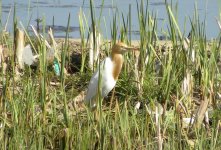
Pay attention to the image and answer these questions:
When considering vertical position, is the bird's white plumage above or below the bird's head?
below

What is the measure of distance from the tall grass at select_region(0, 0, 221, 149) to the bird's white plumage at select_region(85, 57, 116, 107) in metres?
0.10

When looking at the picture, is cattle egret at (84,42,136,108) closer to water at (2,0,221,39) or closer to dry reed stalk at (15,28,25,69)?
dry reed stalk at (15,28,25,69)

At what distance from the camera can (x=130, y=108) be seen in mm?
4164

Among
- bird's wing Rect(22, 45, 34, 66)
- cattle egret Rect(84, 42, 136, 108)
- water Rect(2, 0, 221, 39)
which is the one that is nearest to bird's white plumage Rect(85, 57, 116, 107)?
cattle egret Rect(84, 42, 136, 108)

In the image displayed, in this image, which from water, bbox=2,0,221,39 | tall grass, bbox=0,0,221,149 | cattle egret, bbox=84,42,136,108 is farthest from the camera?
water, bbox=2,0,221,39

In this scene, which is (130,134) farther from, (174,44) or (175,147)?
(174,44)

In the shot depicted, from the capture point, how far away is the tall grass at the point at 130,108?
3586 millimetres

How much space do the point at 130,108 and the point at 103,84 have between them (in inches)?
25.2

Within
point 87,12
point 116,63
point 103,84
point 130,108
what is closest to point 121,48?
point 116,63

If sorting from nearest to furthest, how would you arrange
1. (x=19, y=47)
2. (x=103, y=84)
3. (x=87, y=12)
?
1. (x=103, y=84)
2. (x=19, y=47)
3. (x=87, y=12)

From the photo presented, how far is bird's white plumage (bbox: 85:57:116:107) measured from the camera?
4621 millimetres

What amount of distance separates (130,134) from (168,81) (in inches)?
31.8

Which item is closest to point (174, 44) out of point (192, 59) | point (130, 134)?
point (192, 59)

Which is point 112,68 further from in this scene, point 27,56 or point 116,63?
point 27,56
